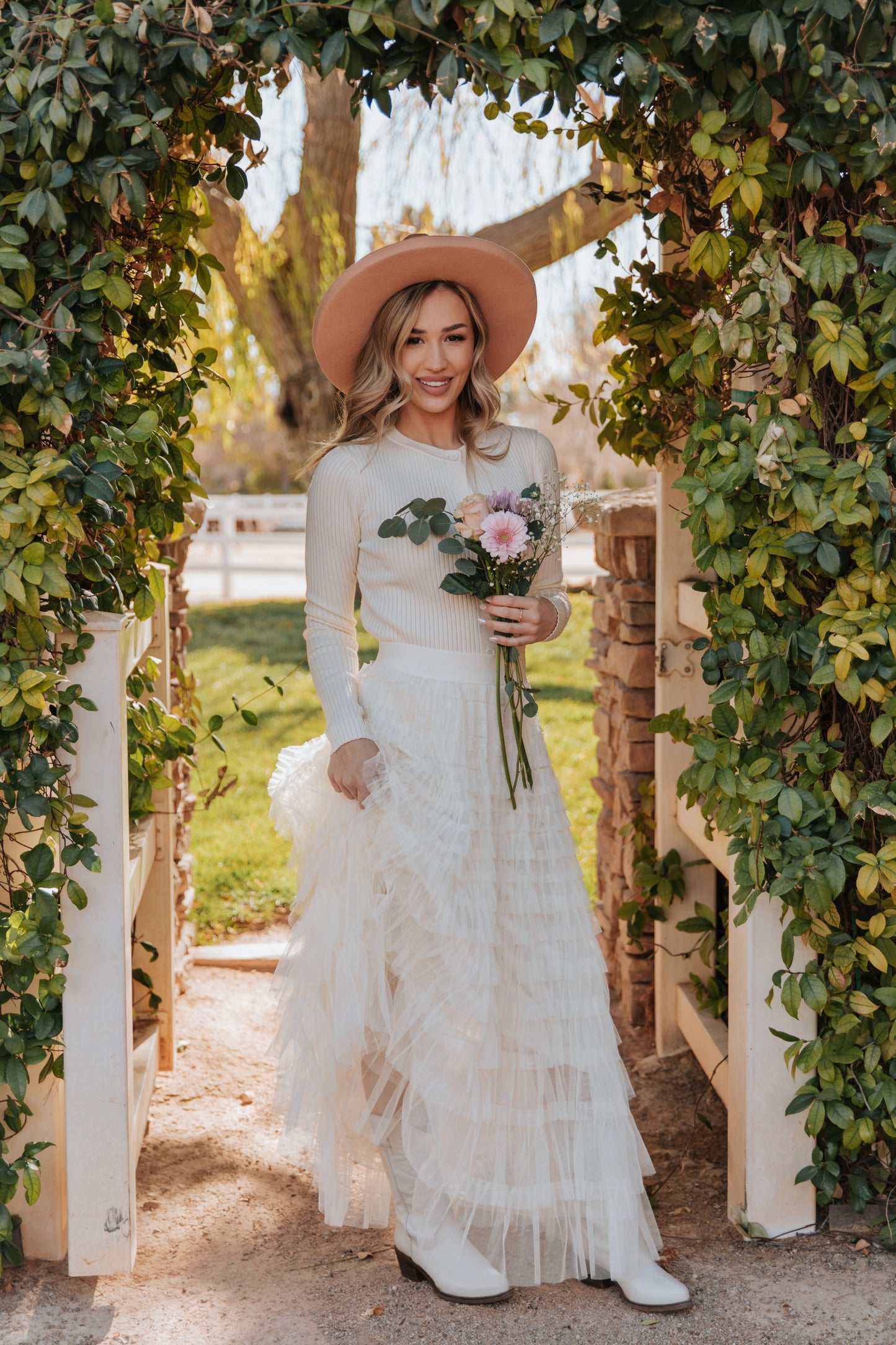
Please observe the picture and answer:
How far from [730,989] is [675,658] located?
103 centimetres

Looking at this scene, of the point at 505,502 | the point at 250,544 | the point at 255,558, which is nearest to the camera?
the point at 505,502

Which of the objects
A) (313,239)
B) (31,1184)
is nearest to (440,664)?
(31,1184)

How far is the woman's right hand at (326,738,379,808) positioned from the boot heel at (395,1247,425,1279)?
887 mm

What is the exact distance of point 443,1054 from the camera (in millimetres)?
2193

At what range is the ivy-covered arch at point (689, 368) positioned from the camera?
183cm

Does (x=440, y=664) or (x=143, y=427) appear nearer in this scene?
(x=143, y=427)

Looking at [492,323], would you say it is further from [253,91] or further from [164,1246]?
[164,1246]

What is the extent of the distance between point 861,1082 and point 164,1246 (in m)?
1.47

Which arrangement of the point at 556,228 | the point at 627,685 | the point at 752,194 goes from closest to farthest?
the point at 752,194, the point at 627,685, the point at 556,228

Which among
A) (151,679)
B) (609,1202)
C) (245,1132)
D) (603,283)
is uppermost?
(603,283)

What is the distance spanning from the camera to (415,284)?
241 cm

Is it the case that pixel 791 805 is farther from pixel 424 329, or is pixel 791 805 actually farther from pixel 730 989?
pixel 424 329

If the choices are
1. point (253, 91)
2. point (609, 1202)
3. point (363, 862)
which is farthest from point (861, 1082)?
point (253, 91)

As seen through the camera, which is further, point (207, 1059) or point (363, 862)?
point (207, 1059)
